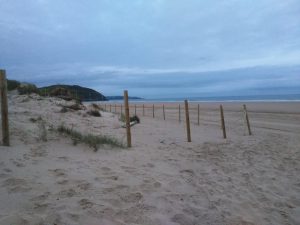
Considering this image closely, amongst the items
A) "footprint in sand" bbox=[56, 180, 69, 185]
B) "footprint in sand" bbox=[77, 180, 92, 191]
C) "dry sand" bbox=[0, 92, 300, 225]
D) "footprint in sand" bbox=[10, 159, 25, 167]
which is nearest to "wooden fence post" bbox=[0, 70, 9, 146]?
"dry sand" bbox=[0, 92, 300, 225]

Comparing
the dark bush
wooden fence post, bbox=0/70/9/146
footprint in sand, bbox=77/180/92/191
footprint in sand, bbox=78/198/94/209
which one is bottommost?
footprint in sand, bbox=78/198/94/209

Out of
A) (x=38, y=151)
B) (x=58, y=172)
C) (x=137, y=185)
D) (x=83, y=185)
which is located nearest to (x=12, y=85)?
(x=38, y=151)

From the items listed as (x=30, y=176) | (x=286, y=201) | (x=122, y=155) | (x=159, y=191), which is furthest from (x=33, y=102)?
(x=286, y=201)

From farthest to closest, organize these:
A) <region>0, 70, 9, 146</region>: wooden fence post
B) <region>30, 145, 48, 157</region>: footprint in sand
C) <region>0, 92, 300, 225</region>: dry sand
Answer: <region>0, 70, 9, 146</region>: wooden fence post < <region>30, 145, 48, 157</region>: footprint in sand < <region>0, 92, 300, 225</region>: dry sand

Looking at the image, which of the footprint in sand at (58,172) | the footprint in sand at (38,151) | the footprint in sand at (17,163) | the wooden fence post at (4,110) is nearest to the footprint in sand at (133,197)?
the footprint in sand at (58,172)

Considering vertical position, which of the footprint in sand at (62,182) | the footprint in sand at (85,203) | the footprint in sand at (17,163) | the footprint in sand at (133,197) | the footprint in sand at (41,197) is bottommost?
the footprint in sand at (133,197)

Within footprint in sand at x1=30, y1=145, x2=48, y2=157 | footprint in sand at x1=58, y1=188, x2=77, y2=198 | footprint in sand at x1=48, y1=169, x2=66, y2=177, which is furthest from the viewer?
footprint in sand at x1=30, y1=145, x2=48, y2=157

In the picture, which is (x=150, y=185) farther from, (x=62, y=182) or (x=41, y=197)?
(x=41, y=197)

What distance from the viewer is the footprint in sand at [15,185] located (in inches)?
159

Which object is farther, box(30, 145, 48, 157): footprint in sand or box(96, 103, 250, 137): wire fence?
box(96, 103, 250, 137): wire fence

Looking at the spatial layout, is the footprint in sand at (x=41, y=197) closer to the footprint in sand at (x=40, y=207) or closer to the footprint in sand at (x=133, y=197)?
the footprint in sand at (x=40, y=207)

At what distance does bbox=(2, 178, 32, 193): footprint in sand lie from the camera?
13.3 ft

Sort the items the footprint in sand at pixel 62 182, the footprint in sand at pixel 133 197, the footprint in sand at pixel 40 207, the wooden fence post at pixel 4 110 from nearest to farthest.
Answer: the footprint in sand at pixel 40 207 → the footprint in sand at pixel 133 197 → the footprint in sand at pixel 62 182 → the wooden fence post at pixel 4 110

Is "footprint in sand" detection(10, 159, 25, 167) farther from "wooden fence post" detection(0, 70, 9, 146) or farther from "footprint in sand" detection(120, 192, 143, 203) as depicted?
"footprint in sand" detection(120, 192, 143, 203)
